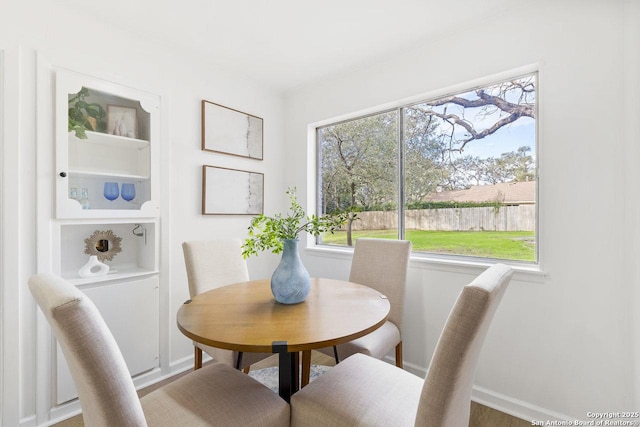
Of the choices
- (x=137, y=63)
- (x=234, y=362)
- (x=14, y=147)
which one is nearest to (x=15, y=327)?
(x=14, y=147)

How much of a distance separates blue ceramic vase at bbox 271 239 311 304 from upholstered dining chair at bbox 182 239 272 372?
0.53 meters

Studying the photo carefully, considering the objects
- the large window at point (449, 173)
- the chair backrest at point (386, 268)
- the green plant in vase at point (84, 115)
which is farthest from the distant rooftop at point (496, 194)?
the green plant in vase at point (84, 115)

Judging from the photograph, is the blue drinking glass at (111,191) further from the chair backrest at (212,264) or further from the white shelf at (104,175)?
the chair backrest at (212,264)

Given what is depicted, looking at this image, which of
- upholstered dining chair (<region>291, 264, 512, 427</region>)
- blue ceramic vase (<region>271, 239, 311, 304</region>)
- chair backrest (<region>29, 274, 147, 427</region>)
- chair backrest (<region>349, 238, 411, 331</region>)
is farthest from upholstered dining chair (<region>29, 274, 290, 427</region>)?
chair backrest (<region>349, 238, 411, 331</region>)

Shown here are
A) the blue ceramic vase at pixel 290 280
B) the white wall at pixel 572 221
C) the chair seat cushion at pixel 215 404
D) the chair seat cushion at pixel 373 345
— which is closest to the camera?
the chair seat cushion at pixel 215 404

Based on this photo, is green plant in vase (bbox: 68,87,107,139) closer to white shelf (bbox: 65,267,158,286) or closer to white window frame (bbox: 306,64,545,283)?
white shelf (bbox: 65,267,158,286)

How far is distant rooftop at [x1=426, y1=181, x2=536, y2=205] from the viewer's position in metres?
1.96

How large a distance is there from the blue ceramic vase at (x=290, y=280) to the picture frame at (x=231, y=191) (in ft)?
4.48

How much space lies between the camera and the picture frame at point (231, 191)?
2584 millimetres

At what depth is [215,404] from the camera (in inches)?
43.3

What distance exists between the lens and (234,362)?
5.35 ft

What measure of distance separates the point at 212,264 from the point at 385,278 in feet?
3.89

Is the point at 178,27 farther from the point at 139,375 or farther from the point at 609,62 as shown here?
the point at 609,62

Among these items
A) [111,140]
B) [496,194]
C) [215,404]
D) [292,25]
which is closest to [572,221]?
[496,194]
